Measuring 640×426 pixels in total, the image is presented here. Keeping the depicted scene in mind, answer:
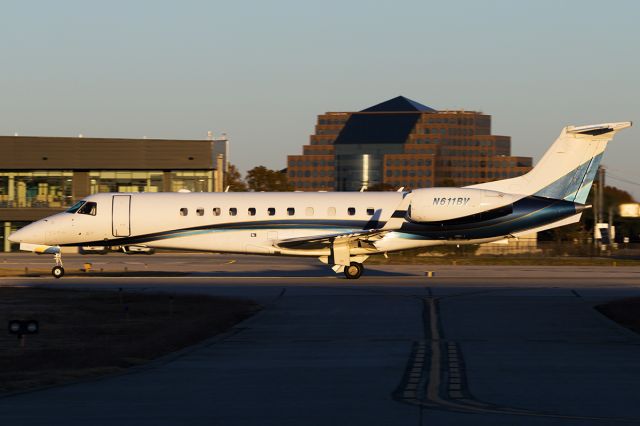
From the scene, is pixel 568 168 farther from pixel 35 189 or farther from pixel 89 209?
pixel 35 189

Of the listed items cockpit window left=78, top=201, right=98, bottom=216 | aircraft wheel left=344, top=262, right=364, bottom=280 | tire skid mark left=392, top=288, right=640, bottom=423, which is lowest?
tire skid mark left=392, top=288, right=640, bottom=423

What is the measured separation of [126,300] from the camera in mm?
32156

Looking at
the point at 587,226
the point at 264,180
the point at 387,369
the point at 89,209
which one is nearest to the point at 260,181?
the point at 264,180

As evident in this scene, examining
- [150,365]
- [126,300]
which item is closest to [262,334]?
[150,365]

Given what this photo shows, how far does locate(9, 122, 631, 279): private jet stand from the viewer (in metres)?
41.0

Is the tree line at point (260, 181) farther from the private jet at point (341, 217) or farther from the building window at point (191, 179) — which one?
the private jet at point (341, 217)

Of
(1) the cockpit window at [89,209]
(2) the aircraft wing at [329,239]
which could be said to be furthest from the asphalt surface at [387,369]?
(1) the cockpit window at [89,209]

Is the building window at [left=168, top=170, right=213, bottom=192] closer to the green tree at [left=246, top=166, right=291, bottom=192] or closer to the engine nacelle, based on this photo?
the engine nacelle

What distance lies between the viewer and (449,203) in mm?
40719

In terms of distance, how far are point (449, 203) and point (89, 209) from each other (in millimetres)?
14895

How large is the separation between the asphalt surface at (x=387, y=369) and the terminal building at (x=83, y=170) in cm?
4353

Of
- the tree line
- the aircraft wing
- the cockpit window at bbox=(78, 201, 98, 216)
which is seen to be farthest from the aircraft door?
the tree line

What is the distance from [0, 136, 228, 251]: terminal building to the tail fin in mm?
38858

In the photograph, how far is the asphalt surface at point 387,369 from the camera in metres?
12.8
